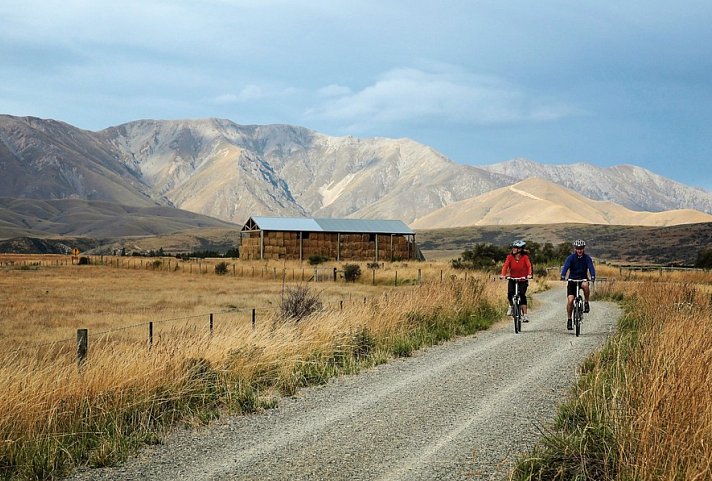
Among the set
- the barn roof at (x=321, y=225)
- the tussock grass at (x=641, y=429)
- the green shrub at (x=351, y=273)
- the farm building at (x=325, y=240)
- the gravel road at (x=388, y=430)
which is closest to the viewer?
the tussock grass at (x=641, y=429)

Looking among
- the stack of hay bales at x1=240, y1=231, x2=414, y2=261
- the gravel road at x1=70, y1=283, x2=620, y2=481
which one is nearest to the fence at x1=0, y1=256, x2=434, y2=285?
the stack of hay bales at x1=240, y1=231, x2=414, y2=261

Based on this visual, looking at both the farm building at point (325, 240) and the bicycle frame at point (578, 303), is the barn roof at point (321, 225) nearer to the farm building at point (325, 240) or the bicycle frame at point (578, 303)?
the farm building at point (325, 240)

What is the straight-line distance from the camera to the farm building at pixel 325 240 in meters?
74.1

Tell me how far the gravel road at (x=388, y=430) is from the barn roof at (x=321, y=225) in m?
62.6

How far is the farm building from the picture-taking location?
243ft

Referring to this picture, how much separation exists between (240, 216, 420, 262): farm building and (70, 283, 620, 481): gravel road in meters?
61.5

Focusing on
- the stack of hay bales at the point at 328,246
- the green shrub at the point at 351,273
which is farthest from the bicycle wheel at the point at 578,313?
the stack of hay bales at the point at 328,246

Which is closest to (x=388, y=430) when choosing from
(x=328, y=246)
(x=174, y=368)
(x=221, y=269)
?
(x=174, y=368)

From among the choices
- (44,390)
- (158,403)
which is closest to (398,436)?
(158,403)

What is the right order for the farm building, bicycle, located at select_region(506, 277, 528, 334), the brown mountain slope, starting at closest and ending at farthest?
1. bicycle, located at select_region(506, 277, 528, 334)
2. the farm building
3. the brown mountain slope

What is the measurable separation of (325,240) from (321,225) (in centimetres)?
212

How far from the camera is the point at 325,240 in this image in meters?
76.1

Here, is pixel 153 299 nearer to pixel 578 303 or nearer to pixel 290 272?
pixel 290 272

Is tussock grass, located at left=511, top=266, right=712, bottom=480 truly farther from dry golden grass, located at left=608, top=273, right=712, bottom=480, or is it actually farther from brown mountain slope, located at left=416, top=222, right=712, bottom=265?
brown mountain slope, located at left=416, top=222, right=712, bottom=265
